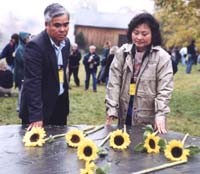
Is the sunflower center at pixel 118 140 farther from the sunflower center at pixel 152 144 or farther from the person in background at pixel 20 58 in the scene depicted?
the person in background at pixel 20 58

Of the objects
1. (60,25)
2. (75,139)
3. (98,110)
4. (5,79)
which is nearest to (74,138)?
(75,139)

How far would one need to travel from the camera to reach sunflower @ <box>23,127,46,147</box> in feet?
9.85

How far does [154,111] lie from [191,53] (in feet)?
55.8

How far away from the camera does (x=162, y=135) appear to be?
340cm

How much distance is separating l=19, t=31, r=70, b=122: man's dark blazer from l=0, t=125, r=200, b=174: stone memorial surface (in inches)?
16.1

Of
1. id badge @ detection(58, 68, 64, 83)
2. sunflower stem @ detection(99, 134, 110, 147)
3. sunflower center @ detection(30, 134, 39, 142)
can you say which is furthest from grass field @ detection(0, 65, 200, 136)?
sunflower center @ detection(30, 134, 39, 142)

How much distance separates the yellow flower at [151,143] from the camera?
116 inches

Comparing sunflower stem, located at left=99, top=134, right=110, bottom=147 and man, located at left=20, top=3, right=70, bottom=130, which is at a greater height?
man, located at left=20, top=3, right=70, bottom=130

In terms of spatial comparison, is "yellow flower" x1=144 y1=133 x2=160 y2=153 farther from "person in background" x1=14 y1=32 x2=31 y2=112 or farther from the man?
"person in background" x1=14 y1=32 x2=31 y2=112

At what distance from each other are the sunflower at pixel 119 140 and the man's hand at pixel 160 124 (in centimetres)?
57

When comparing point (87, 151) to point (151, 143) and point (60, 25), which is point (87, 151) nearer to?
point (151, 143)

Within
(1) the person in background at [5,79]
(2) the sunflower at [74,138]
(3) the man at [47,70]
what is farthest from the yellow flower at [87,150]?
(1) the person in background at [5,79]

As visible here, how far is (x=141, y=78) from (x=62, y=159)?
4.24ft

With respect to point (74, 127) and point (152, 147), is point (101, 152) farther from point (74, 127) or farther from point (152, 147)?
point (74, 127)
